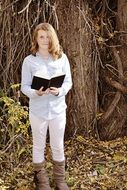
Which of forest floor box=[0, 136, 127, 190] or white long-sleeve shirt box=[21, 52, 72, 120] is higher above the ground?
white long-sleeve shirt box=[21, 52, 72, 120]

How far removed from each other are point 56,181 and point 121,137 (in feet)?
3.72

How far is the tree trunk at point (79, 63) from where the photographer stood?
149 inches

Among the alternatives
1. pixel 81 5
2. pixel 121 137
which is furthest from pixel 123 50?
pixel 121 137

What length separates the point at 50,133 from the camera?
10.5 feet

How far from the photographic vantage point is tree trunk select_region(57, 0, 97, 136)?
3.77m

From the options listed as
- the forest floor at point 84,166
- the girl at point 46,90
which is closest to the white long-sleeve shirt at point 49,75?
the girl at point 46,90

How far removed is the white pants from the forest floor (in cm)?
28

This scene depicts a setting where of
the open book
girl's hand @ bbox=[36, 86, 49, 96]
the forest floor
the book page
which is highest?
the book page

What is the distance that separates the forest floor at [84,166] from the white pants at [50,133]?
283 mm

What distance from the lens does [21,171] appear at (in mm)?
3574

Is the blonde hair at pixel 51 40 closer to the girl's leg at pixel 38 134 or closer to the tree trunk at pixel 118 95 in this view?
the girl's leg at pixel 38 134

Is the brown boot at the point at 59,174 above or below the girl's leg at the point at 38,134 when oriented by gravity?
below

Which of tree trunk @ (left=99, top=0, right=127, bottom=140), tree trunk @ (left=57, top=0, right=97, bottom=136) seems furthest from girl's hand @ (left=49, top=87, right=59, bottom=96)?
tree trunk @ (left=99, top=0, right=127, bottom=140)

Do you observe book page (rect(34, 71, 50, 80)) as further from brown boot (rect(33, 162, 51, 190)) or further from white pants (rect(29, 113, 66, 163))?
brown boot (rect(33, 162, 51, 190))
